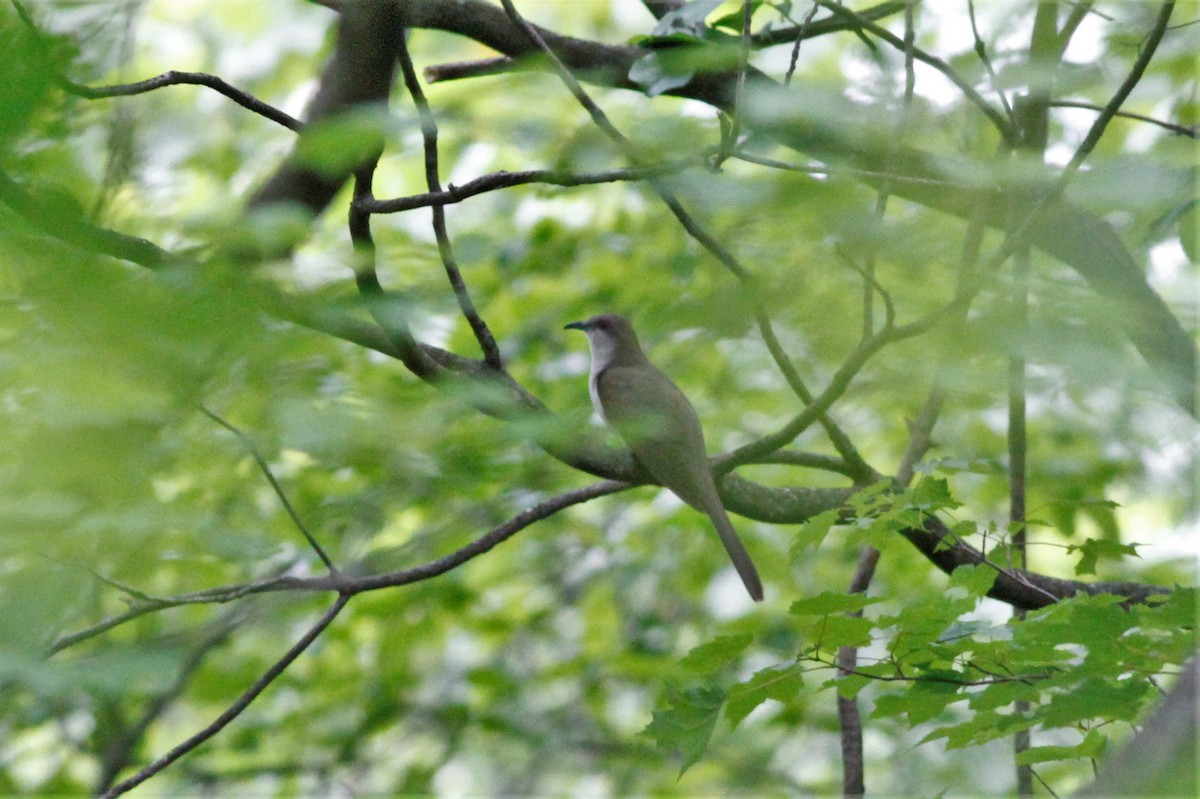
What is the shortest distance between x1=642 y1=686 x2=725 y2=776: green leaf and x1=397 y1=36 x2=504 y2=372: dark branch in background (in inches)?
48.2

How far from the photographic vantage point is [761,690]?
2.83 metres

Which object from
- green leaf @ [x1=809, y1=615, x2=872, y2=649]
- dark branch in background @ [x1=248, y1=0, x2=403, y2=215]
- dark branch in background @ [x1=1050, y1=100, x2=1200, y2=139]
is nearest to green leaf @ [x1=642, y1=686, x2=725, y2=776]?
green leaf @ [x1=809, y1=615, x2=872, y2=649]

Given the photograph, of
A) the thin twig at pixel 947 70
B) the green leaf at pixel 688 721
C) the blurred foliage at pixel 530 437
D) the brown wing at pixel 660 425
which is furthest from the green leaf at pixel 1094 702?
the thin twig at pixel 947 70

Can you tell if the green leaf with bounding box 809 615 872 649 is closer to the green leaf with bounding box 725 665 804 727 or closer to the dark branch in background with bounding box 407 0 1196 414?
the green leaf with bounding box 725 665 804 727

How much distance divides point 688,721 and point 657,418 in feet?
2.62

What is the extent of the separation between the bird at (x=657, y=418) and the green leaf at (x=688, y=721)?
0.71 meters

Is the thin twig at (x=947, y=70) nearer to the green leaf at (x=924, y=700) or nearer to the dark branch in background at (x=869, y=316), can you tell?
the dark branch in background at (x=869, y=316)

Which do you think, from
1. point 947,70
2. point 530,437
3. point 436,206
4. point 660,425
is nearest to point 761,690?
point 660,425

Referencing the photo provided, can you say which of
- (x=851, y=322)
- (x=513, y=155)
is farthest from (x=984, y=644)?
(x=513, y=155)

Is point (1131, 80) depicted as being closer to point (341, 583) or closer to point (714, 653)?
point (714, 653)

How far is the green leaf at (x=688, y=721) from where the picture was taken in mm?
2812

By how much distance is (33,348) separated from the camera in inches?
63.7

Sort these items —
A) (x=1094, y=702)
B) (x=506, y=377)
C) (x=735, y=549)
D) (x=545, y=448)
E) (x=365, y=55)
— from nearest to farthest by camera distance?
(x=1094, y=702), (x=365, y=55), (x=545, y=448), (x=506, y=377), (x=735, y=549)

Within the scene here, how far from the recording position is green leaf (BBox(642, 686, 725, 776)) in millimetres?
2812
